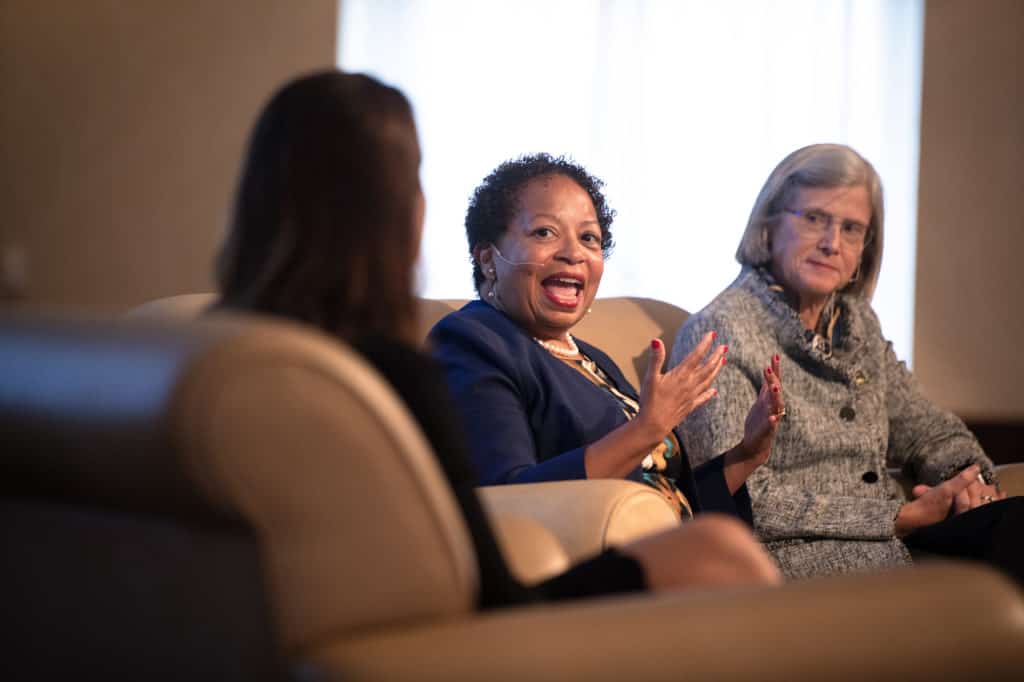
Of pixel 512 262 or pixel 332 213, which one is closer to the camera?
pixel 332 213

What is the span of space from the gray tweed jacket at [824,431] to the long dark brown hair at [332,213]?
1327 mm

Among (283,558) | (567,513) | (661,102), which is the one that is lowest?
(567,513)

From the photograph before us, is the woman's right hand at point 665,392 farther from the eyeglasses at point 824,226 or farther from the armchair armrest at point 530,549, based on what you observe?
the eyeglasses at point 824,226

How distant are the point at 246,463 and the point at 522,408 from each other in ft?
4.08

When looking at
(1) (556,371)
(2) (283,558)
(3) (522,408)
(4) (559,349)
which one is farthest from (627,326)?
(2) (283,558)

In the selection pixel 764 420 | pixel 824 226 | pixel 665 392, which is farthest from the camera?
pixel 824 226

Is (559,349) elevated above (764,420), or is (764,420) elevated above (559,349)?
(559,349)

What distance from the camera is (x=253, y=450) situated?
784mm

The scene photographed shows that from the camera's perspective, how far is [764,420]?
2199mm

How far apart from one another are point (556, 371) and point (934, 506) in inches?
34.5

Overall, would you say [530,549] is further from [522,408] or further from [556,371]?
[556,371]

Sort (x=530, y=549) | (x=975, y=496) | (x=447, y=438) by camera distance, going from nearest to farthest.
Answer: (x=447, y=438) → (x=530, y=549) → (x=975, y=496)

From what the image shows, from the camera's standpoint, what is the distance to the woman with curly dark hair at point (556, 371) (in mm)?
1846

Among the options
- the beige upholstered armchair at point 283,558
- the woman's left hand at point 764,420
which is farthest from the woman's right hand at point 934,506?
the beige upholstered armchair at point 283,558
